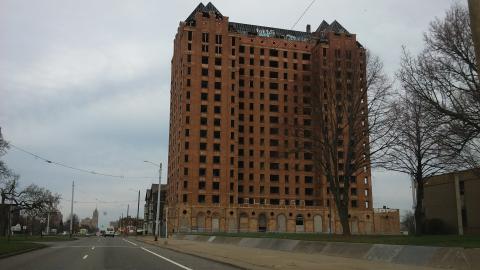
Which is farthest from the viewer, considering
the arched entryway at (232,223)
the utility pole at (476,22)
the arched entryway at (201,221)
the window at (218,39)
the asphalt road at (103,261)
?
the window at (218,39)

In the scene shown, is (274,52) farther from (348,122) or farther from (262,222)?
(348,122)

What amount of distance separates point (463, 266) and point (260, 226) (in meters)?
102

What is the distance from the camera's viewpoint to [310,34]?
139m

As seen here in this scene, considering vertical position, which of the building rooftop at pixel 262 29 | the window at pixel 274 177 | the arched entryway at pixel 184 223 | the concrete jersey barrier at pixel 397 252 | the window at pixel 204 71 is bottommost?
the concrete jersey barrier at pixel 397 252

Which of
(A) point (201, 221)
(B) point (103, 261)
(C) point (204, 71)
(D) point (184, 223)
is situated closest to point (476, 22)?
(B) point (103, 261)

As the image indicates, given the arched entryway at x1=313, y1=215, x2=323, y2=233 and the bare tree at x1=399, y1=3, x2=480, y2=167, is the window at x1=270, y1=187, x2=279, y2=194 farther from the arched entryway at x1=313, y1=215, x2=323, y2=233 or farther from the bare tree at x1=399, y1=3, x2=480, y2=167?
the bare tree at x1=399, y1=3, x2=480, y2=167

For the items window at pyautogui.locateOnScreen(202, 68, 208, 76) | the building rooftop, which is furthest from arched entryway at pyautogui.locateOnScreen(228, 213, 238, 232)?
the building rooftop

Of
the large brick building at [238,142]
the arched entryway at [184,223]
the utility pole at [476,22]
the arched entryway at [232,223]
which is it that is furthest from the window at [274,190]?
the utility pole at [476,22]

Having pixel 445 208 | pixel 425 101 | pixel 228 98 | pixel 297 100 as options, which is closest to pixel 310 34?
pixel 228 98

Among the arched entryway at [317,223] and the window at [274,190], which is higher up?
the window at [274,190]

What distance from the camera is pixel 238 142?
12112 centimetres

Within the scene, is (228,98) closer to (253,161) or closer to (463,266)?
(253,161)

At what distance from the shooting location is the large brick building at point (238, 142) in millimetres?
111062

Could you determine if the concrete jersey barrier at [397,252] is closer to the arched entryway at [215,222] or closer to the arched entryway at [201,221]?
the arched entryway at [201,221]
